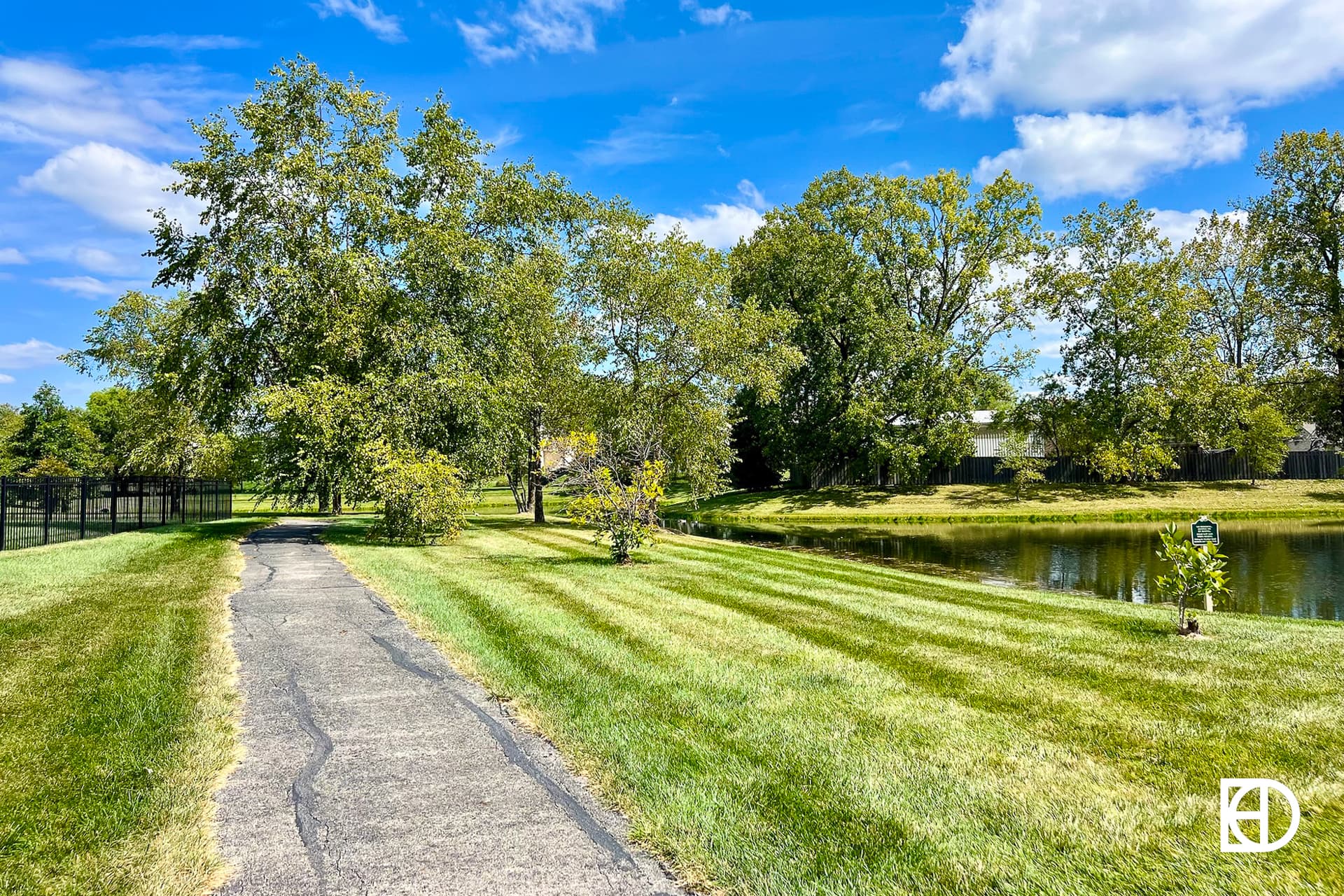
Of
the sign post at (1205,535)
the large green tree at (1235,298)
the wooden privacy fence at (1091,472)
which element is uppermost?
the large green tree at (1235,298)

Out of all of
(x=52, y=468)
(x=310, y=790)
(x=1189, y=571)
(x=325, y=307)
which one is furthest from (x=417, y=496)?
(x=52, y=468)

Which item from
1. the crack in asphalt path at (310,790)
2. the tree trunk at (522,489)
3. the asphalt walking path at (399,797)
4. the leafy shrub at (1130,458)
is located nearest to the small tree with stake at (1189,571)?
the asphalt walking path at (399,797)

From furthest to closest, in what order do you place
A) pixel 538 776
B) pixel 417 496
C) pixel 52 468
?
pixel 52 468 → pixel 417 496 → pixel 538 776

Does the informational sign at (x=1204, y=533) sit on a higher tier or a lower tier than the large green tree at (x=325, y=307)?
lower

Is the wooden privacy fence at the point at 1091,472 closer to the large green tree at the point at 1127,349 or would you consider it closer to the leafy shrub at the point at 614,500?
the large green tree at the point at 1127,349

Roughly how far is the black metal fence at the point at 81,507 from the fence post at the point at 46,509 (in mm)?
15

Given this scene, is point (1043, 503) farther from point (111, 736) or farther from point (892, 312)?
point (111, 736)

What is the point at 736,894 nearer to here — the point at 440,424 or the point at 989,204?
the point at 440,424

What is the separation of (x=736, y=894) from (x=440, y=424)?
18619mm

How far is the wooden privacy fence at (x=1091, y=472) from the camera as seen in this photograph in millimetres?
42531

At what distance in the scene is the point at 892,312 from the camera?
40.8m

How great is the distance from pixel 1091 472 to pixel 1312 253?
15313 millimetres

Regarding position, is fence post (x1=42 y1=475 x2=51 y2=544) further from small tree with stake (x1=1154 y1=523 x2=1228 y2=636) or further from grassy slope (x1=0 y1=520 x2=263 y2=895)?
small tree with stake (x1=1154 y1=523 x2=1228 y2=636)

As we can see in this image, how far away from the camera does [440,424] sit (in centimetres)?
2053
